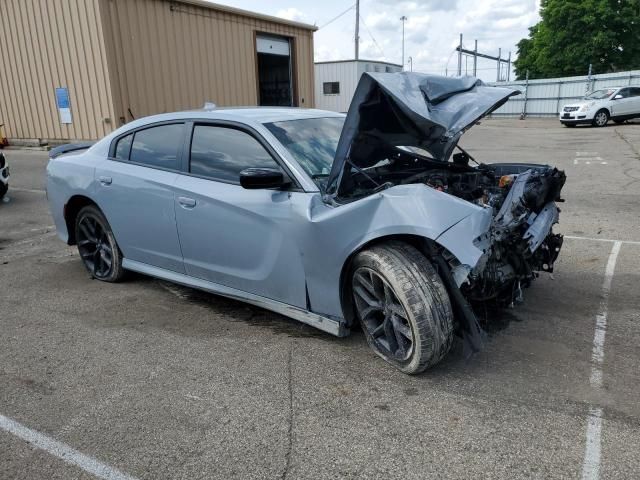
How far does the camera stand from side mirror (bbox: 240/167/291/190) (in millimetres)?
3275

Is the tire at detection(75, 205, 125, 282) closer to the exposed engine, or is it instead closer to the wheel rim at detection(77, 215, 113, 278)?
the wheel rim at detection(77, 215, 113, 278)

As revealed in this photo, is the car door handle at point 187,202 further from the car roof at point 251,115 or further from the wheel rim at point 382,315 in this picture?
the wheel rim at point 382,315

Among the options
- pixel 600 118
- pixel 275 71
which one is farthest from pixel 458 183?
pixel 600 118

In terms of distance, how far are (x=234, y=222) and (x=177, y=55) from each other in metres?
14.4

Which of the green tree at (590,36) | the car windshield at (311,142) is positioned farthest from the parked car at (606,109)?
the car windshield at (311,142)

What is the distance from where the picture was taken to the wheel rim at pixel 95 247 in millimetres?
4891

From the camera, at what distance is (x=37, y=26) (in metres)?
16.0

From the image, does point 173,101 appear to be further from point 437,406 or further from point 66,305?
point 437,406

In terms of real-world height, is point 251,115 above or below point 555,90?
below

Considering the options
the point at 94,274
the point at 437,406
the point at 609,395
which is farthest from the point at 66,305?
the point at 609,395

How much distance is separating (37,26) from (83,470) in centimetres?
1713

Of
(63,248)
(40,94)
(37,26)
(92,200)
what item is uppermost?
(37,26)

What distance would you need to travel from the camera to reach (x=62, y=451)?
2.59m

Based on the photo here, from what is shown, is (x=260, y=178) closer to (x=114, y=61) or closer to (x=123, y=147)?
(x=123, y=147)
